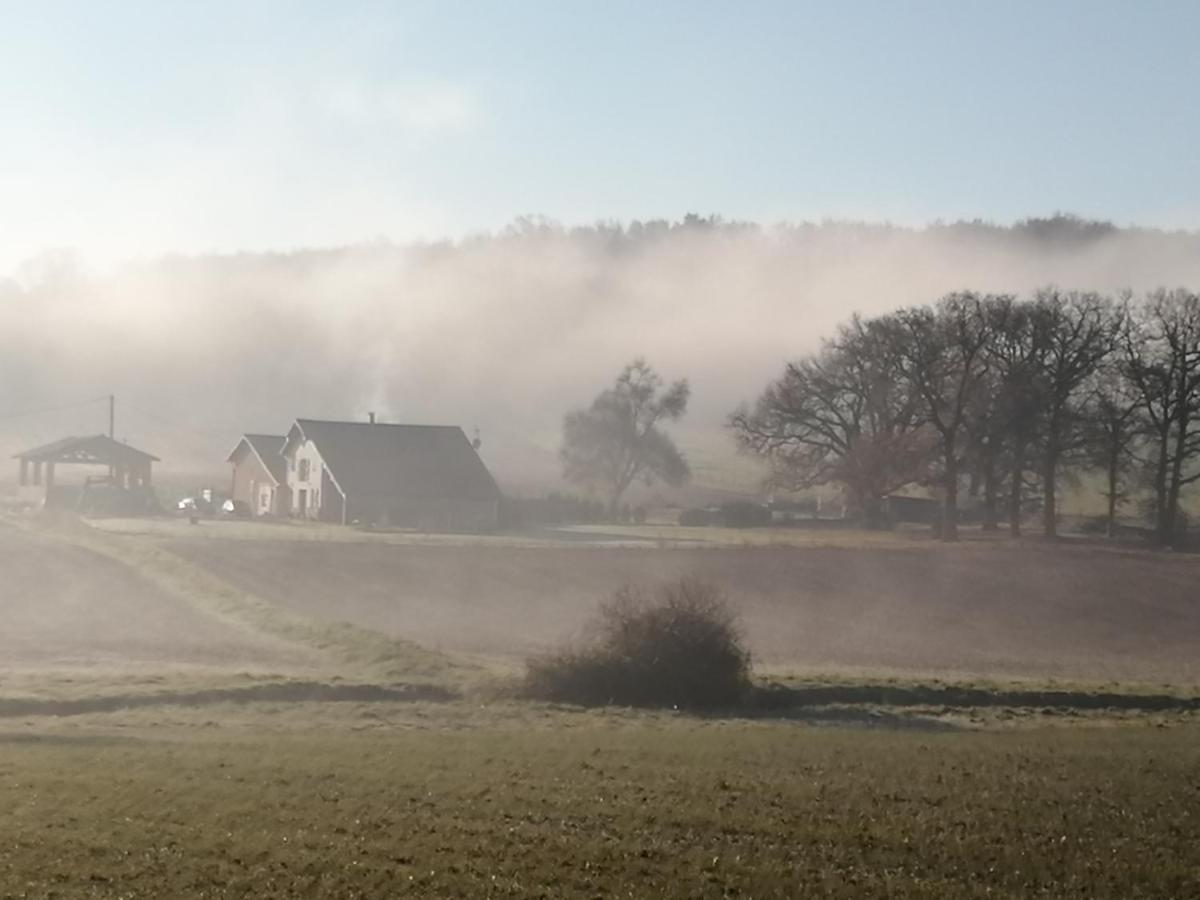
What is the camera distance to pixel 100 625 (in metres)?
38.1

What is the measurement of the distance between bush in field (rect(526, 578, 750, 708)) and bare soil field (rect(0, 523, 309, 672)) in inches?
261

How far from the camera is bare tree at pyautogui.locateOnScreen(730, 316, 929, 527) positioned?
82.4m

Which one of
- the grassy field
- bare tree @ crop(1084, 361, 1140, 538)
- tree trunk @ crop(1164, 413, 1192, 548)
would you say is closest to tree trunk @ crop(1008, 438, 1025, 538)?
bare tree @ crop(1084, 361, 1140, 538)

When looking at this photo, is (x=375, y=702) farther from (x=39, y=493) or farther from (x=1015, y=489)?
(x=39, y=493)

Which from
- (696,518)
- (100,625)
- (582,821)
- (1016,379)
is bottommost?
(100,625)

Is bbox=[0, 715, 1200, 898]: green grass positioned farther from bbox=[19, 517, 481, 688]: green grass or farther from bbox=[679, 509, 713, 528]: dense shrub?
bbox=[679, 509, 713, 528]: dense shrub

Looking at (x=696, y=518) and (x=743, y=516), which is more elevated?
(x=743, y=516)

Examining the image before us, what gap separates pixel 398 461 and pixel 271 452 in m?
13.4

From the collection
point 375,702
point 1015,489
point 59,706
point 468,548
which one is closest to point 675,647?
point 375,702

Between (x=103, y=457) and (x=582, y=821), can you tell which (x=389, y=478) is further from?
(x=582, y=821)

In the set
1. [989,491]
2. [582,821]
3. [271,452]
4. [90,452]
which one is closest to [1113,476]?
[989,491]

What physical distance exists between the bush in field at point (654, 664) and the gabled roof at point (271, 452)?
6741 centimetres

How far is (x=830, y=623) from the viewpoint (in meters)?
45.7

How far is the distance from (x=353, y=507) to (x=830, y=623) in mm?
42847
